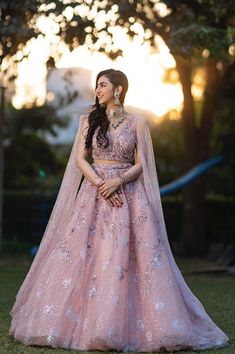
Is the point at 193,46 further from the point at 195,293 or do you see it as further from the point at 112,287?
the point at 112,287

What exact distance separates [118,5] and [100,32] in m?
0.50

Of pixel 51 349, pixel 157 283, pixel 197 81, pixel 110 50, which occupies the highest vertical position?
pixel 197 81

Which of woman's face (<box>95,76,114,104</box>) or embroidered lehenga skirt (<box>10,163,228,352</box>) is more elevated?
woman's face (<box>95,76,114,104</box>)

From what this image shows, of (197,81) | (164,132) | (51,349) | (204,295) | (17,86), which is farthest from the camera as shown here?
(17,86)

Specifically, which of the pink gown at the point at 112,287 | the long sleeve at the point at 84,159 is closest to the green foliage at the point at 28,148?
the long sleeve at the point at 84,159

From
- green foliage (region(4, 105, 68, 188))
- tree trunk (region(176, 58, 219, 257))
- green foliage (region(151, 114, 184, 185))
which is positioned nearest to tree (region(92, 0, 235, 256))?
tree trunk (region(176, 58, 219, 257))

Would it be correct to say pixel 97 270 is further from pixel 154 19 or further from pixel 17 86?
pixel 17 86

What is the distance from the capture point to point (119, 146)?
654cm

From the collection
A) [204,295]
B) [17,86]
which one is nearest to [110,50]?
[204,295]

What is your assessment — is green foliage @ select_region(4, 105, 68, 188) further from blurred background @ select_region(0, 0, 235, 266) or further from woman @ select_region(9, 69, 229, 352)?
woman @ select_region(9, 69, 229, 352)

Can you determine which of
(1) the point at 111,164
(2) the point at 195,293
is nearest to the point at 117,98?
(1) the point at 111,164

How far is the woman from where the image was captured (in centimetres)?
595

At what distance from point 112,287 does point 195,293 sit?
4473mm

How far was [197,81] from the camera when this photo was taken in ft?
88.3
